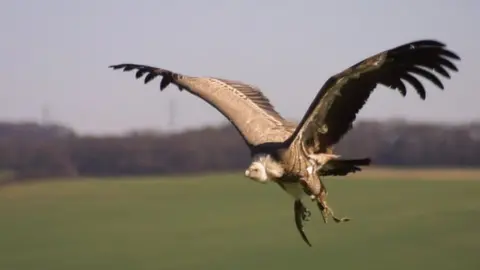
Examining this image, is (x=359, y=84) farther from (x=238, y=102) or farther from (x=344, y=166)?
(x=238, y=102)

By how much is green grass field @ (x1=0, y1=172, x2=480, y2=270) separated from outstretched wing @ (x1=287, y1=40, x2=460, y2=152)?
80.7 feet

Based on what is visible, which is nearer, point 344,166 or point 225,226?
point 344,166

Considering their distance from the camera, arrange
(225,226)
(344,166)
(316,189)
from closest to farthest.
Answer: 1. (316,189)
2. (344,166)
3. (225,226)

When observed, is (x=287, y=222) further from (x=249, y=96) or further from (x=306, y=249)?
(x=249, y=96)

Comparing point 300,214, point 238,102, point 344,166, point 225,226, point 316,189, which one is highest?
point 238,102

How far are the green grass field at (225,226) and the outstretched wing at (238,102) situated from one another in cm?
2375

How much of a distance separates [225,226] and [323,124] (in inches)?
1369

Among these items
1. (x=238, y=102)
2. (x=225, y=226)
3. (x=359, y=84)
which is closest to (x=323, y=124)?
(x=359, y=84)

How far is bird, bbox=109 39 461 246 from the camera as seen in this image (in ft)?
13.4

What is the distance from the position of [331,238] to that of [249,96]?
31373 millimetres

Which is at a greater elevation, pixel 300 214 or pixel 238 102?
pixel 238 102

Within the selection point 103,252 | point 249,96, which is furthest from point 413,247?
point 249,96

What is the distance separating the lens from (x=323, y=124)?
4.34 m

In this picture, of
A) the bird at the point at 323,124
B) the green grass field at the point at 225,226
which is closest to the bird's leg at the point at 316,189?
the bird at the point at 323,124
